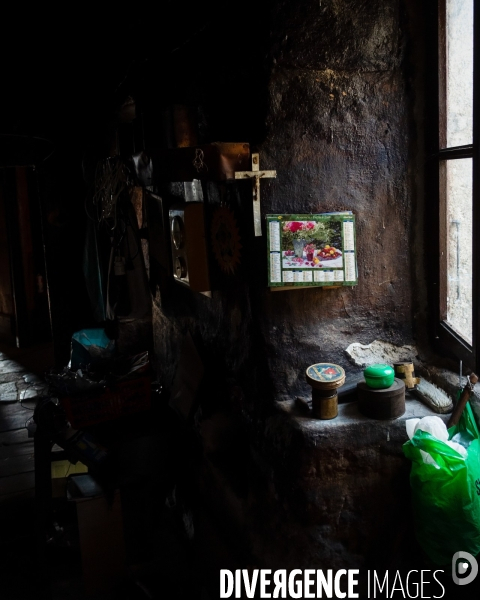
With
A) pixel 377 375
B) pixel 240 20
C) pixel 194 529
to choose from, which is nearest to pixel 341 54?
pixel 240 20

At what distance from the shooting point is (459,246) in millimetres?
2605

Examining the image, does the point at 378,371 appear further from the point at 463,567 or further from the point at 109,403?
the point at 109,403

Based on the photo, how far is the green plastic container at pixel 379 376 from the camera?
8.40 feet

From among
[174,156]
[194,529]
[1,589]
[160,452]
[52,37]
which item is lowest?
[1,589]

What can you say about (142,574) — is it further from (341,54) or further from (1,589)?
(341,54)

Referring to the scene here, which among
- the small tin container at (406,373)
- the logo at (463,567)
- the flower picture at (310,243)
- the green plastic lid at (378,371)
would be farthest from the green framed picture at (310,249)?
the logo at (463,567)

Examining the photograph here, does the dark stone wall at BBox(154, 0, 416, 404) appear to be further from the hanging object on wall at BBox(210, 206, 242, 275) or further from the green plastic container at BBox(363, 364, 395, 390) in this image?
the green plastic container at BBox(363, 364, 395, 390)

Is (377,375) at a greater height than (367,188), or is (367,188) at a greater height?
(367,188)

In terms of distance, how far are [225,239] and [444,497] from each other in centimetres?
152

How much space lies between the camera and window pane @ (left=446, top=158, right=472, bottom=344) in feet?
8.33

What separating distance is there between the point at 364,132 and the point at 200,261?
108 centimetres

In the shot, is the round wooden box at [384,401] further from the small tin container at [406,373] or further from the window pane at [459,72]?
the window pane at [459,72]

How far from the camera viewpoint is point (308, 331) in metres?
2.75

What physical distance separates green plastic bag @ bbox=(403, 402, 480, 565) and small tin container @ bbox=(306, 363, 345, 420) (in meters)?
0.35
